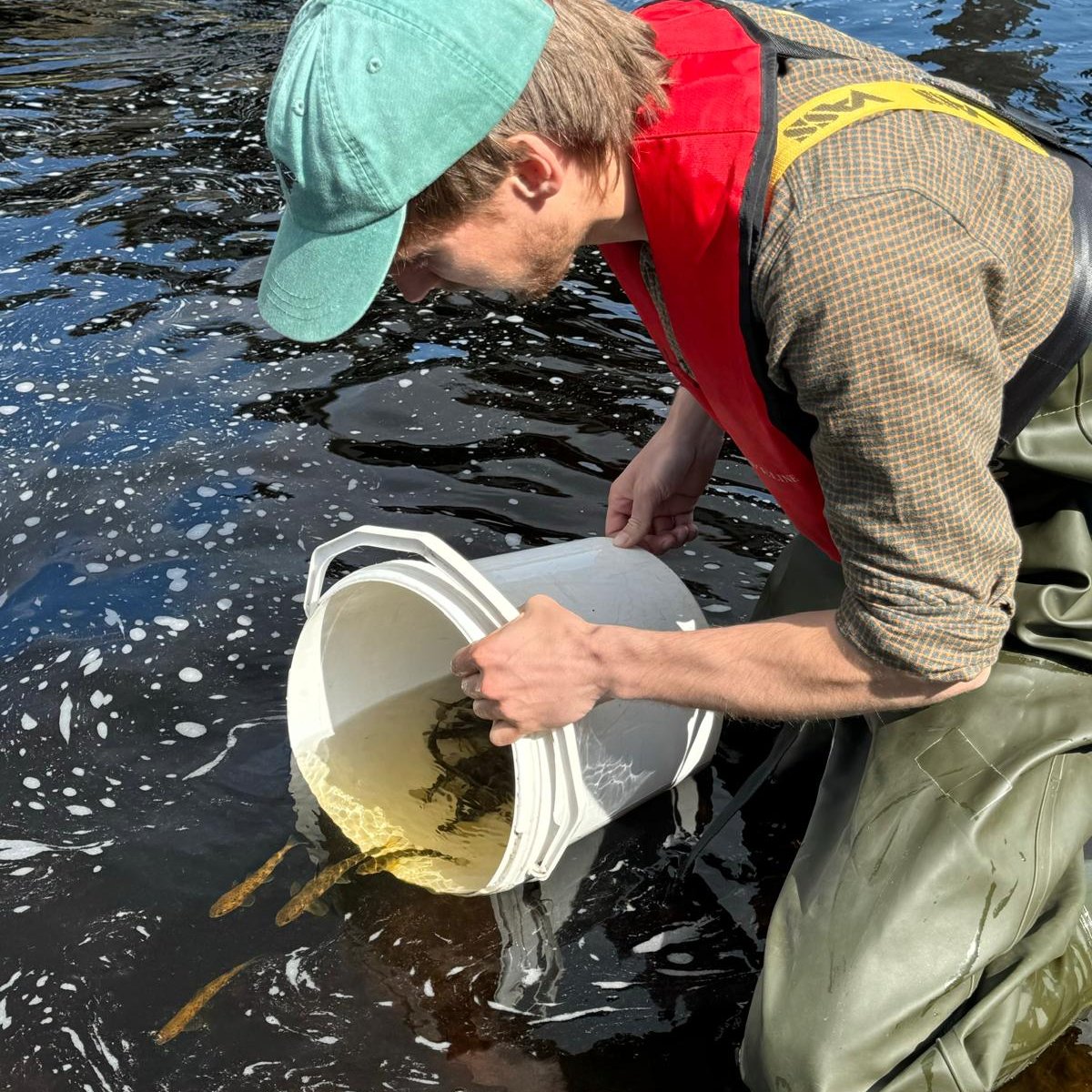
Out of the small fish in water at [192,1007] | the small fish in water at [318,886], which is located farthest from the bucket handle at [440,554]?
the small fish in water at [192,1007]

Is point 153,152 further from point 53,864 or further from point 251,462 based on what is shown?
point 53,864

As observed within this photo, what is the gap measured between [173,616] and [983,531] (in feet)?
6.73

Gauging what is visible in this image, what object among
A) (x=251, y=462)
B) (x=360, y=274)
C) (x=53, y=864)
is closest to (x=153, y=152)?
(x=251, y=462)

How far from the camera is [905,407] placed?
1518 millimetres

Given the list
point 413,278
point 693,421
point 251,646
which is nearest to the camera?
point 413,278

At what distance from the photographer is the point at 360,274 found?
1.62 m

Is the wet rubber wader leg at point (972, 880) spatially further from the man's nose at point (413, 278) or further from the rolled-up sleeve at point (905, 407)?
the man's nose at point (413, 278)

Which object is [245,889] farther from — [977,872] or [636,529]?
[977,872]

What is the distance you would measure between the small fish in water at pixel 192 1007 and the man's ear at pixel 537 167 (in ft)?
4.78

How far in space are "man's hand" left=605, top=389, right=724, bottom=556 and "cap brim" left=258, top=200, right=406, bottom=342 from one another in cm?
87

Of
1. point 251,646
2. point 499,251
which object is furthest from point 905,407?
point 251,646

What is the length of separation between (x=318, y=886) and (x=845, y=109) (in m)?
1.67

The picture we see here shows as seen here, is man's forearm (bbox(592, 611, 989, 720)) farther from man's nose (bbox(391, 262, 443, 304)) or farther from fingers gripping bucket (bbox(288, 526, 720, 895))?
man's nose (bbox(391, 262, 443, 304))

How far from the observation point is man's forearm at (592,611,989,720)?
1.74 m
